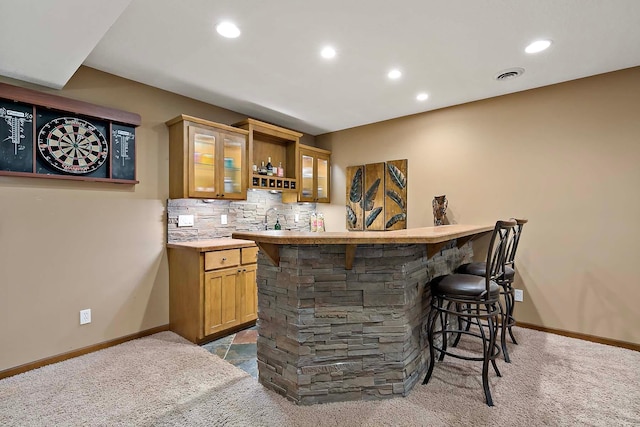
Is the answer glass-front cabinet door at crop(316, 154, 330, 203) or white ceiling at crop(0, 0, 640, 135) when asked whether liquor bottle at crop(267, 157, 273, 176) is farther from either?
white ceiling at crop(0, 0, 640, 135)

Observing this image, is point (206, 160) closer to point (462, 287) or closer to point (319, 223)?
point (319, 223)

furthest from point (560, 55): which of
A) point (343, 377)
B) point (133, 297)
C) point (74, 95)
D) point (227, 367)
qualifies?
point (133, 297)

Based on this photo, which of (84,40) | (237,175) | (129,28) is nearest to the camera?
(84,40)

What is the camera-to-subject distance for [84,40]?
1996 millimetres

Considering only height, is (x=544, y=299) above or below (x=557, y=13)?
below

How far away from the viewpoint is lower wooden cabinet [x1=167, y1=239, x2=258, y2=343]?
118 inches

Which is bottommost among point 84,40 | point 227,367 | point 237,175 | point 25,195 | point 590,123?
point 227,367

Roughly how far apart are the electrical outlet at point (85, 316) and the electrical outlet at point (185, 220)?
3.67 feet

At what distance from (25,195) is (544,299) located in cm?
489

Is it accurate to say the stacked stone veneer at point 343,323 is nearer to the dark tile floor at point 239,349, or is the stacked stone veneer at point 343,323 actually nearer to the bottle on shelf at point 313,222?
the dark tile floor at point 239,349

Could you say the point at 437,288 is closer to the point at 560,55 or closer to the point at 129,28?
the point at 560,55

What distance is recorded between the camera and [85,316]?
278 cm

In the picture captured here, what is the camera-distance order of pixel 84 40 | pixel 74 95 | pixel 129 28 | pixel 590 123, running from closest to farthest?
pixel 84 40 → pixel 129 28 → pixel 74 95 → pixel 590 123

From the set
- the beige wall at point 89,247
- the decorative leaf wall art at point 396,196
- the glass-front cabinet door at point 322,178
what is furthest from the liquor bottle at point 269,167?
the decorative leaf wall art at point 396,196
